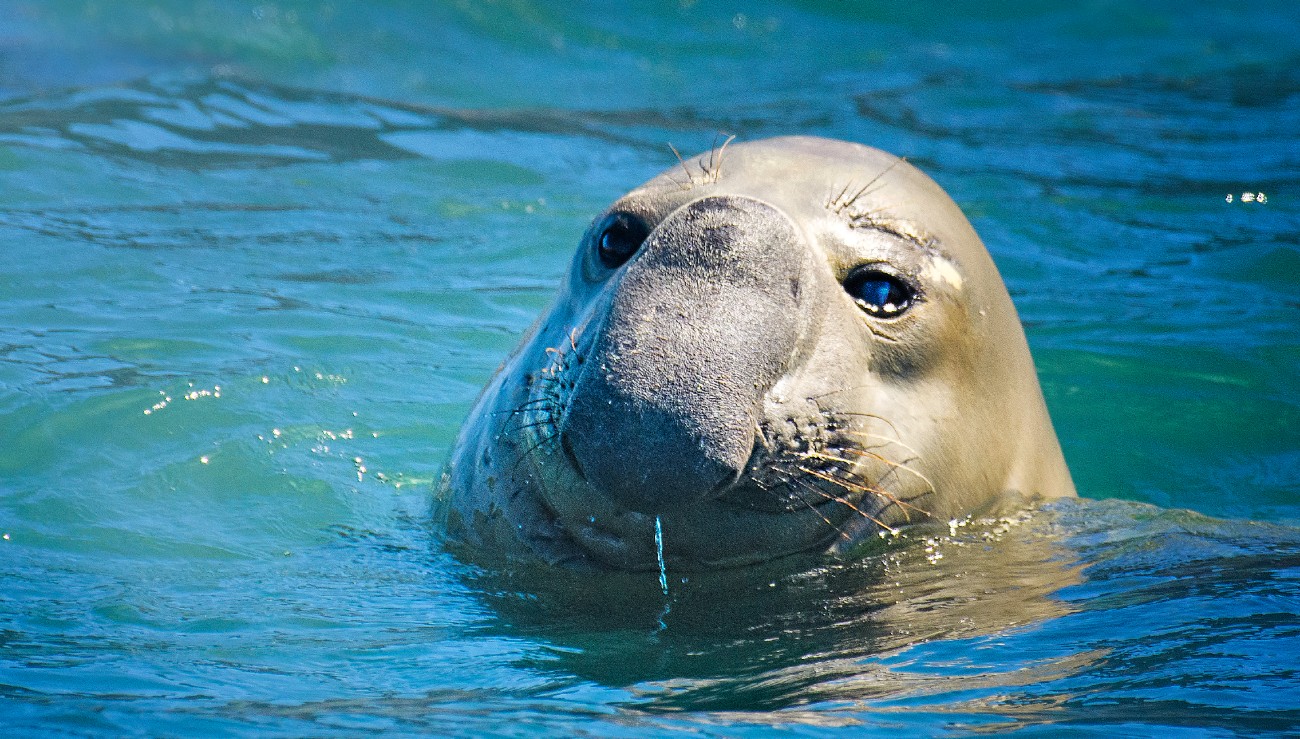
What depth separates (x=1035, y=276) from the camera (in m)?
8.66

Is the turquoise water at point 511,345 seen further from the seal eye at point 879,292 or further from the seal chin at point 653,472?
the seal eye at point 879,292

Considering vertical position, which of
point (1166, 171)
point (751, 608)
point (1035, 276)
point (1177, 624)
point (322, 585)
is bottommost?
point (322, 585)

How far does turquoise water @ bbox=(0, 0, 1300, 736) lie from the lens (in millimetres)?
3105

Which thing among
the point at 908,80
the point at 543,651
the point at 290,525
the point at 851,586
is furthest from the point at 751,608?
the point at 908,80

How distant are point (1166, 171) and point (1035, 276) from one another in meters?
2.56

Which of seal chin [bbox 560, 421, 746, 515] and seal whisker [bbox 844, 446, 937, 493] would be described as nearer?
seal chin [bbox 560, 421, 746, 515]

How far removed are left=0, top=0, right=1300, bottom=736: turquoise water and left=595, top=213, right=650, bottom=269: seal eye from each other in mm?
852

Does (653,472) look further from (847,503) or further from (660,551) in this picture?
(847,503)

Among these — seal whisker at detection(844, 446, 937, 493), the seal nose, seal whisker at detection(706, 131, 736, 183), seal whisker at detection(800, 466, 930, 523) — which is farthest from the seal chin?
seal whisker at detection(706, 131, 736, 183)

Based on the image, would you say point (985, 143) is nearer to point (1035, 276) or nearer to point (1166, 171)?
point (1166, 171)

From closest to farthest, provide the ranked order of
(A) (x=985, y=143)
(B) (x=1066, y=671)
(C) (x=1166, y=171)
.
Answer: (B) (x=1066, y=671) → (C) (x=1166, y=171) → (A) (x=985, y=143)

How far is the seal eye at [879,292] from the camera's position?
3816 millimetres

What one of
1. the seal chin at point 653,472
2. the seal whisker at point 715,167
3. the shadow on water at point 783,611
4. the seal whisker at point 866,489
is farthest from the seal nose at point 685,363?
the seal whisker at point 715,167

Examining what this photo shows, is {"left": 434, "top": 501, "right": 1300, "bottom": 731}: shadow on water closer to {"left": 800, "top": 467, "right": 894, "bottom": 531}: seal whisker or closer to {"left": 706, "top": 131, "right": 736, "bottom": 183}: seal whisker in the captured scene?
{"left": 800, "top": 467, "right": 894, "bottom": 531}: seal whisker
